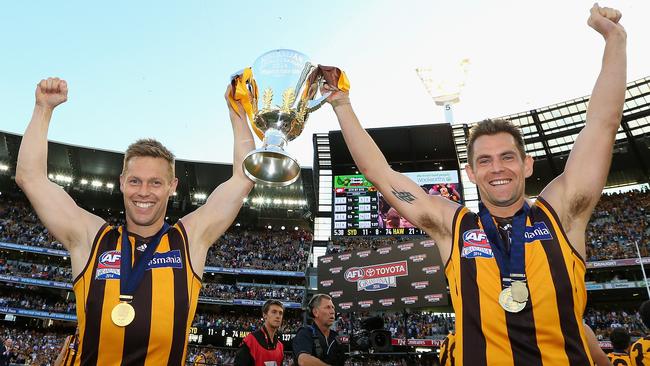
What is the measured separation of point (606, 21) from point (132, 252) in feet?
9.58

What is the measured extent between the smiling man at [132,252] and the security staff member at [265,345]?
374 cm

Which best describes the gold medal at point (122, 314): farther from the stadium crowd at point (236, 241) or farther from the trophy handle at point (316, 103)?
the stadium crowd at point (236, 241)

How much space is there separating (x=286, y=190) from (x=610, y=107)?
40702 millimetres

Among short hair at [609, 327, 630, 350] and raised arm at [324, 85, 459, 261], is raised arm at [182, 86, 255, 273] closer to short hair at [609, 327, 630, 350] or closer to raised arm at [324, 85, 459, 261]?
raised arm at [324, 85, 459, 261]

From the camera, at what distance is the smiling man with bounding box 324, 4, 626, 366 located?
6.68 ft

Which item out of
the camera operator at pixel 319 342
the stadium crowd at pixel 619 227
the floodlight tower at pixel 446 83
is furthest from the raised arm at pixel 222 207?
the floodlight tower at pixel 446 83

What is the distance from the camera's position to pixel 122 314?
225 centimetres

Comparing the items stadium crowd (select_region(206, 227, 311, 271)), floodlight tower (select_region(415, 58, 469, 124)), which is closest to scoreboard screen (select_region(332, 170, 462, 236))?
stadium crowd (select_region(206, 227, 311, 271))

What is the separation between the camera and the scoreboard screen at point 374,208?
27969 millimetres

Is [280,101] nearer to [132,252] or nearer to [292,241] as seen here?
[132,252]

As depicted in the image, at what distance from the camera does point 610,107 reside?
7.54ft

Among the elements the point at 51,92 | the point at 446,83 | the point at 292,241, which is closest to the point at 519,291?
the point at 51,92

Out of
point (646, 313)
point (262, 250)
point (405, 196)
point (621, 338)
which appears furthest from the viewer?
point (262, 250)

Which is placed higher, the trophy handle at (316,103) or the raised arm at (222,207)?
the trophy handle at (316,103)
